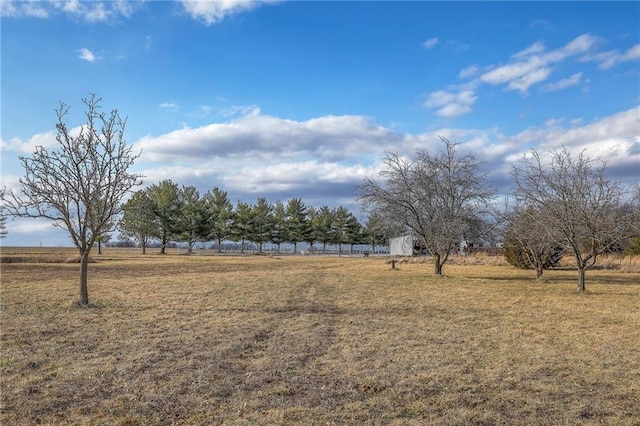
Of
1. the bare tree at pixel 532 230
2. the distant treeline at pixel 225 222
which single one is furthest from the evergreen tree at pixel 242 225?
the bare tree at pixel 532 230

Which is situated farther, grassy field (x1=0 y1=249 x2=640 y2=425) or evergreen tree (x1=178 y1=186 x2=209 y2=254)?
evergreen tree (x1=178 y1=186 x2=209 y2=254)

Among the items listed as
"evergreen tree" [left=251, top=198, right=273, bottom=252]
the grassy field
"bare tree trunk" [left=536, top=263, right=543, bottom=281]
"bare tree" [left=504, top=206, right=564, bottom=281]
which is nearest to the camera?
the grassy field

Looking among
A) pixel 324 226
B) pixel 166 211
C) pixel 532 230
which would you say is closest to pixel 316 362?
pixel 532 230

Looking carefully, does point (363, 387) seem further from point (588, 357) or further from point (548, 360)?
point (588, 357)

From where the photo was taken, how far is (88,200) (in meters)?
10.5

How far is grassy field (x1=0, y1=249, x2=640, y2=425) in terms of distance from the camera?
4.39m

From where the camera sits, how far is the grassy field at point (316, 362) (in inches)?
173

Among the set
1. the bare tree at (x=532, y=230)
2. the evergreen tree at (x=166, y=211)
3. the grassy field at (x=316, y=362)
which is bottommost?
the grassy field at (x=316, y=362)

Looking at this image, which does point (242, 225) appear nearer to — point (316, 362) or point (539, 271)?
point (539, 271)

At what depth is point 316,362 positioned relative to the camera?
615 cm

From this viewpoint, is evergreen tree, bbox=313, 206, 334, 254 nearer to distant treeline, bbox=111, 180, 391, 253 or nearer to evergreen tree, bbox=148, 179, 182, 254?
distant treeline, bbox=111, 180, 391, 253

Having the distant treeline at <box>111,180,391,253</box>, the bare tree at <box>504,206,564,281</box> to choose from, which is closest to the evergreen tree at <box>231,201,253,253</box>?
the distant treeline at <box>111,180,391,253</box>

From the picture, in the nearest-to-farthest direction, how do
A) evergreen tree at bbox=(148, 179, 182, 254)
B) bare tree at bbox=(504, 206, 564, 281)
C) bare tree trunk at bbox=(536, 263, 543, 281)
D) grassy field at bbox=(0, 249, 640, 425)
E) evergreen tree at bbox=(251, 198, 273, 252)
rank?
grassy field at bbox=(0, 249, 640, 425) < bare tree at bbox=(504, 206, 564, 281) < bare tree trunk at bbox=(536, 263, 543, 281) < evergreen tree at bbox=(148, 179, 182, 254) < evergreen tree at bbox=(251, 198, 273, 252)

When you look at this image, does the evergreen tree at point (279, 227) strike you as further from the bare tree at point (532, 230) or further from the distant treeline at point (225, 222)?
the bare tree at point (532, 230)
